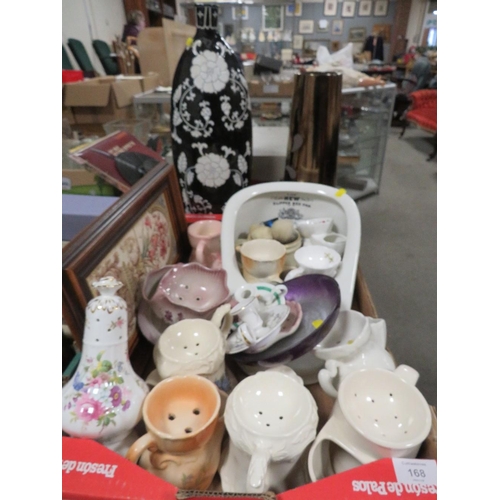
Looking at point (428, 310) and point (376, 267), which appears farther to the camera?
point (376, 267)

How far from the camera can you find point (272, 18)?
18.8ft

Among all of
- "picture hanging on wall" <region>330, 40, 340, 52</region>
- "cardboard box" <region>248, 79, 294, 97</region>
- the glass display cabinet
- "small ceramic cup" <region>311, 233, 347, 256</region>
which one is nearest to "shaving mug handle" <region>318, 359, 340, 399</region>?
"small ceramic cup" <region>311, 233, 347, 256</region>

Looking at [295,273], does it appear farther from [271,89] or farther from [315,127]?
[271,89]

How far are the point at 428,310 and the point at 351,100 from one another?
148 centimetres

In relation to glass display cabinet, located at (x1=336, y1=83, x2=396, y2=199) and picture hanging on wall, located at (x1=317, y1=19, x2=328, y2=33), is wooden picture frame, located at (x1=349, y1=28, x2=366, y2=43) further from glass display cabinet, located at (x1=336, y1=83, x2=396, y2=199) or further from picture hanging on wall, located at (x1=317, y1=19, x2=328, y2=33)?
glass display cabinet, located at (x1=336, y1=83, x2=396, y2=199)

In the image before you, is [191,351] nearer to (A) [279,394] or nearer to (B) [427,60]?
(A) [279,394]

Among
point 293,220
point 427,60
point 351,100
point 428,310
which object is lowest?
point 428,310

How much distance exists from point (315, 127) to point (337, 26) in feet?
20.2

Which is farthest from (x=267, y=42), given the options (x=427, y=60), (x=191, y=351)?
(x=191, y=351)

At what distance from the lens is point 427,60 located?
482 centimetres

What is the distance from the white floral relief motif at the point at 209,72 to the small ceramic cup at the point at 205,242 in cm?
30

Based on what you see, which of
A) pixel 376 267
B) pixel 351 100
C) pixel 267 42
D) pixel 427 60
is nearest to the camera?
pixel 376 267

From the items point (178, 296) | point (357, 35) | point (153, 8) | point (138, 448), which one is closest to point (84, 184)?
point (178, 296)

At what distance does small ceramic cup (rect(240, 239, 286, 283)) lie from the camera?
74cm
